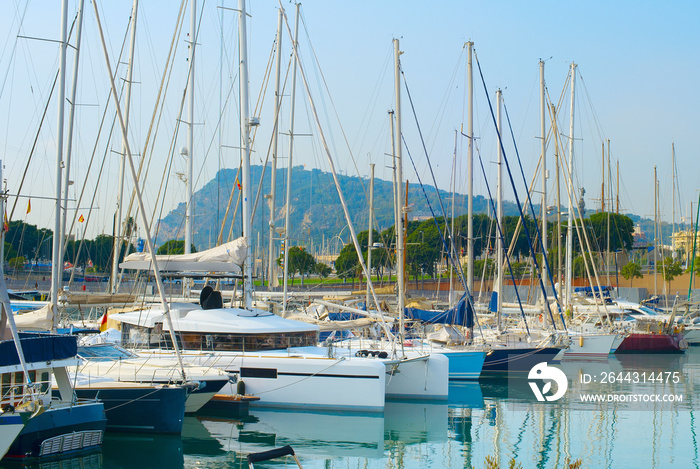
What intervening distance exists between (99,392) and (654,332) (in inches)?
1387

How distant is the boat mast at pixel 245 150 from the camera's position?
2245 centimetres

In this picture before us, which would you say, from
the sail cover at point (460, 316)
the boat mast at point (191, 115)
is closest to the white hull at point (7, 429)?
the boat mast at point (191, 115)

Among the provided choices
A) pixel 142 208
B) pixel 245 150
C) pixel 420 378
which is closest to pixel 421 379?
pixel 420 378

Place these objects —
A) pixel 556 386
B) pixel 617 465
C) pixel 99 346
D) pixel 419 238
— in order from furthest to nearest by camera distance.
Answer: pixel 419 238 < pixel 556 386 < pixel 99 346 < pixel 617 465

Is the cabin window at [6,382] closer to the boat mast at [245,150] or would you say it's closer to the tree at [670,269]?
the boat mast at [245,150]

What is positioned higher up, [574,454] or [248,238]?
[248,238]

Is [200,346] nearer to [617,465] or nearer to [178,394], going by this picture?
[178,394]

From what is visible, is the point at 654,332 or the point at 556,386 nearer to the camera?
the point at 556,386

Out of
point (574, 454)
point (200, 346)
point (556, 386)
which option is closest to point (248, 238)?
point (200, 346)

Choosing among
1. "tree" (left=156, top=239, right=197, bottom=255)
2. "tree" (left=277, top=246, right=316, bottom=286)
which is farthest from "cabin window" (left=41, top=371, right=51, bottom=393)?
"tree" (left=277, top=246, right=316, bottom=286)

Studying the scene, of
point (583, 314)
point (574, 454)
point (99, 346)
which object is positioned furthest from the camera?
point (583, 314)

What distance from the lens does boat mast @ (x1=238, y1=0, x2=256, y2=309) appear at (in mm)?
22453

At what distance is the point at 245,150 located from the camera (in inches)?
907

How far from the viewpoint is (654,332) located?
4234cm
